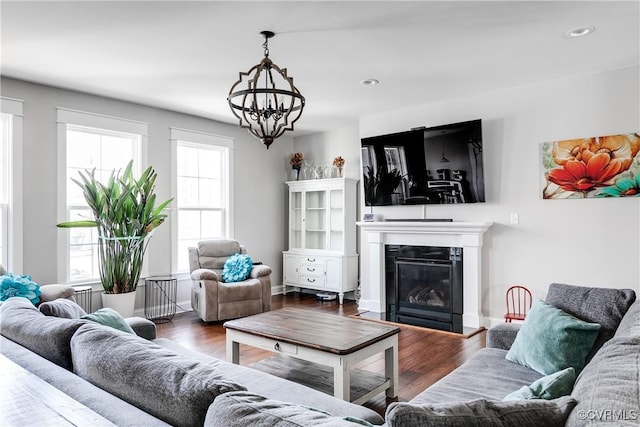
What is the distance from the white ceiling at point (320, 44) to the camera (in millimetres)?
2775

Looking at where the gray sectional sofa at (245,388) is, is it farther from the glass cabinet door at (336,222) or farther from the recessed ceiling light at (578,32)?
the glass cabinet door at (336,222)

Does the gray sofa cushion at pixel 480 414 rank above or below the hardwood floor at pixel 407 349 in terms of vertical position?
above

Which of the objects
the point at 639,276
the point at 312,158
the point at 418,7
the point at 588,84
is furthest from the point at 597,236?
the point at 312,158

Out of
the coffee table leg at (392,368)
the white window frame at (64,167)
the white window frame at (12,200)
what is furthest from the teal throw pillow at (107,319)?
the white window frame at (64,167)

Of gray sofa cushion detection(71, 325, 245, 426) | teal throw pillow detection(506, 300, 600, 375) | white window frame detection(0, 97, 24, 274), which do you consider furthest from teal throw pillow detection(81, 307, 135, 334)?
white window frame detection(0, 97, 24, 274)

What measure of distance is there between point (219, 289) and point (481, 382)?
3.32m

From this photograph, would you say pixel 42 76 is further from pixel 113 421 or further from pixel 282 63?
pixel 113 421

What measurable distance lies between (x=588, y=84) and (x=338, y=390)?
3.69m

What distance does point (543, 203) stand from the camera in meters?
4.27

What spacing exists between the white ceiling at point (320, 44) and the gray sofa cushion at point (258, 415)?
2.43m

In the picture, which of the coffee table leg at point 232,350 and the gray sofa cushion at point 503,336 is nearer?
the gray sofa cushion at point 503,336

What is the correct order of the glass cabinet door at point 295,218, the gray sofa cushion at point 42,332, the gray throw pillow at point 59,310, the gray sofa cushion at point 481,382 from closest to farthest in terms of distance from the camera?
the gray sofa cushion at point 42,332, the gray sofa cushion at point 481,382, the gray throw pillow at point 59,310, the glass cabinet door at point 295,218

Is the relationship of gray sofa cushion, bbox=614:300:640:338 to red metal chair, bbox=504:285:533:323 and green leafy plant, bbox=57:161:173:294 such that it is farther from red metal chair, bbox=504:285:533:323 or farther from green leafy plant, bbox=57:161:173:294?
green leafy plant, bbox=57:161:173:294

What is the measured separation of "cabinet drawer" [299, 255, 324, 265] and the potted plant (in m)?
2.50
